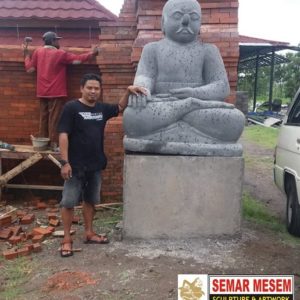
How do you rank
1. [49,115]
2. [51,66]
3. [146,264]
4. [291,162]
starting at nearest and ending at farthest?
1. [146,264]
2. [291,162]
3. [51,66]
4. [49,115]

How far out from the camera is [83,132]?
12.6 feet

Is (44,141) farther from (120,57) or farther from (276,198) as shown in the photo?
(276,198)

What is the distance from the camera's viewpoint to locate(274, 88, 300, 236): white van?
455cm

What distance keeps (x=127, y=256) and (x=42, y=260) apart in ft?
2.51

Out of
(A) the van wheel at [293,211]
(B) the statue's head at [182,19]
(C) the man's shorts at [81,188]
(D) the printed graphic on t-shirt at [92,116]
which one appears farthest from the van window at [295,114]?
(C) the man's shorts at [81,188]

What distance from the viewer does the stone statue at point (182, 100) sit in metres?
3.96

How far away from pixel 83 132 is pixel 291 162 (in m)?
2.37

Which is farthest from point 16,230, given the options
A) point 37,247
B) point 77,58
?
point 77,58

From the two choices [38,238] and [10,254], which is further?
[38,238]

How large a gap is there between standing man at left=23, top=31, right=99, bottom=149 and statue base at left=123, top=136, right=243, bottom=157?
2.12m

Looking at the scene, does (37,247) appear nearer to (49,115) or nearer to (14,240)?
(14,240)

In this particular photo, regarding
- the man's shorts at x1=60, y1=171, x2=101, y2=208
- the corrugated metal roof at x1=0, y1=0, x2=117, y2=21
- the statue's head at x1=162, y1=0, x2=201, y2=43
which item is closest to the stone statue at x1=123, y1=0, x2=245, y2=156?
the statue's head at x1=162, y1=0, x2=201, y2=43

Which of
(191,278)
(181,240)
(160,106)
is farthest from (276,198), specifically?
(191,278)

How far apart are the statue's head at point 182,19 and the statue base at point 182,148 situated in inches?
42.1
